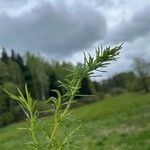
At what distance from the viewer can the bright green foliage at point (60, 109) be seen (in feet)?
3.53

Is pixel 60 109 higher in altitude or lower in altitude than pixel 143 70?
lower

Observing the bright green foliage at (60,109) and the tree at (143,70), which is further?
the tree at (143,70)

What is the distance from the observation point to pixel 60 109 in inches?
43.9

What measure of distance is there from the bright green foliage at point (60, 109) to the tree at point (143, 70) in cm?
8801

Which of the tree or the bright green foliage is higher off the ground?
the tree

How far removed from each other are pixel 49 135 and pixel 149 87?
90442 millimetres

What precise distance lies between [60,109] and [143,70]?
8969 centimetres

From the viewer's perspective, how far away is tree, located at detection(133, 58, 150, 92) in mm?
89031

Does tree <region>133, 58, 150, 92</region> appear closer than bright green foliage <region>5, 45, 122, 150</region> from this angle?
No

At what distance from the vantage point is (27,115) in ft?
3.67

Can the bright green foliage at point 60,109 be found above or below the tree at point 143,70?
below

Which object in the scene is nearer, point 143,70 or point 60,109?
point 60,109

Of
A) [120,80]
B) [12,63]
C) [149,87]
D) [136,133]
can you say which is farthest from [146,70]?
[136,133]

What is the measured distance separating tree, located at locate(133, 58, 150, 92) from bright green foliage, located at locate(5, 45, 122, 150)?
88013mm
